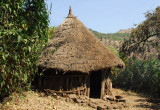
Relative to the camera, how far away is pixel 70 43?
8336 mm

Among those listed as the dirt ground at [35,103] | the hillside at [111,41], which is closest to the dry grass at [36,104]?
the dirt ground at [35,103]

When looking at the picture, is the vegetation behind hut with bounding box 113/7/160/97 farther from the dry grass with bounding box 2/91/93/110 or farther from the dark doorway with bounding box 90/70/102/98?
the dry grass with bounding box 2/91/93/110

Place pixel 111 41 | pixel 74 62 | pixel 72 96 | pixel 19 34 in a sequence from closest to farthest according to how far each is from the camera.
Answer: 1. pixel 19 34
2. pixel 72 96
3. pixel 74 62
4. pixel 111 41

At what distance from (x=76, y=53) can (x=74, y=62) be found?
532 millimetres

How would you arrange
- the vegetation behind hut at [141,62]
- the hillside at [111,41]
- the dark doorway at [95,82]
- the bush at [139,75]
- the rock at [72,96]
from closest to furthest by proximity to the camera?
the rock at [72,96] < the dark doorway at [95,82] < the vegetation behind hut at [141,62] < the bush at [139,75] < the hillside at [111,41]

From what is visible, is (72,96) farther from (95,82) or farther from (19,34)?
(19,34)

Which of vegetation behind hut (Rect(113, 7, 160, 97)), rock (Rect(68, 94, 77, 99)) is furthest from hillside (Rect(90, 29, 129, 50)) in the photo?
rock (Rect(68, 94, 77, 99))

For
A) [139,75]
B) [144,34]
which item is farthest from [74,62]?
[139,75]

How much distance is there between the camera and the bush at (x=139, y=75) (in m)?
12.3

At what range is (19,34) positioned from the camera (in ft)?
12.6

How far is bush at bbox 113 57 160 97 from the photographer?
12347 millimetres

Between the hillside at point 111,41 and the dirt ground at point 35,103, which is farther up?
the hillside at point 111,41

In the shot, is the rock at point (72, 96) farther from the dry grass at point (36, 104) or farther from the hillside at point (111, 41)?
the hillside at point (111, 41)

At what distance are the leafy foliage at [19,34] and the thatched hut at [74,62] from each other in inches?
111
